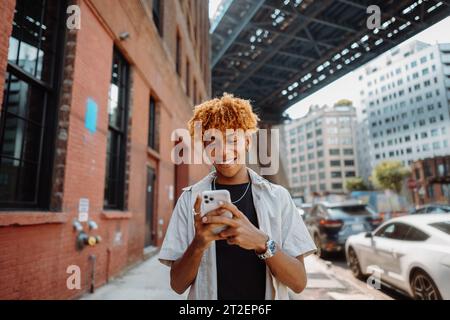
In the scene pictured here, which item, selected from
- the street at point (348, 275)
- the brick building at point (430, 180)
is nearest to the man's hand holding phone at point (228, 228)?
the street at point (348, 275)

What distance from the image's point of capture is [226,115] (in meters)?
1.57

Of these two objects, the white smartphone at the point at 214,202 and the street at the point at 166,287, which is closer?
the white smartphone at the point at 214,202

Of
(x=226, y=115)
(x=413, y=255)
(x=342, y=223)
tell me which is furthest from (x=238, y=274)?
(x=342, y=223)

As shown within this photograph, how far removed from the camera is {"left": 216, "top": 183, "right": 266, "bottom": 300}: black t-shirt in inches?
57.6

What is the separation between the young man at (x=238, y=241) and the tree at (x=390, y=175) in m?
77.6

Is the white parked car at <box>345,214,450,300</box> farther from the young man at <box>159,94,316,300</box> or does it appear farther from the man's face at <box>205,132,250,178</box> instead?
the man's face at <box>205,132,250,178</box>

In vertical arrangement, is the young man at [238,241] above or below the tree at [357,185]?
below

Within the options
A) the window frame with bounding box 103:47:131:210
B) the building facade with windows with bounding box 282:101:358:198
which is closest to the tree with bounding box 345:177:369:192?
the building facade with windows with bounding box 282:101:358:198

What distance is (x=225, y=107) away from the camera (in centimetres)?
159

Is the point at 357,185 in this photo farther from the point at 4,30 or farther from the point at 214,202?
the point at 214,202

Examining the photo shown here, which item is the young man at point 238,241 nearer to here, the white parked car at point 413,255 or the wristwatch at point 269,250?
the wristwatch at point 269,250

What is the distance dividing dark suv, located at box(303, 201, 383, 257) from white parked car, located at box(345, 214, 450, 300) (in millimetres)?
1878

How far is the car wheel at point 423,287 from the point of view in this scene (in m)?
4.13

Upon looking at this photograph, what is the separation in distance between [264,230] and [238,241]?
267 millimetres
